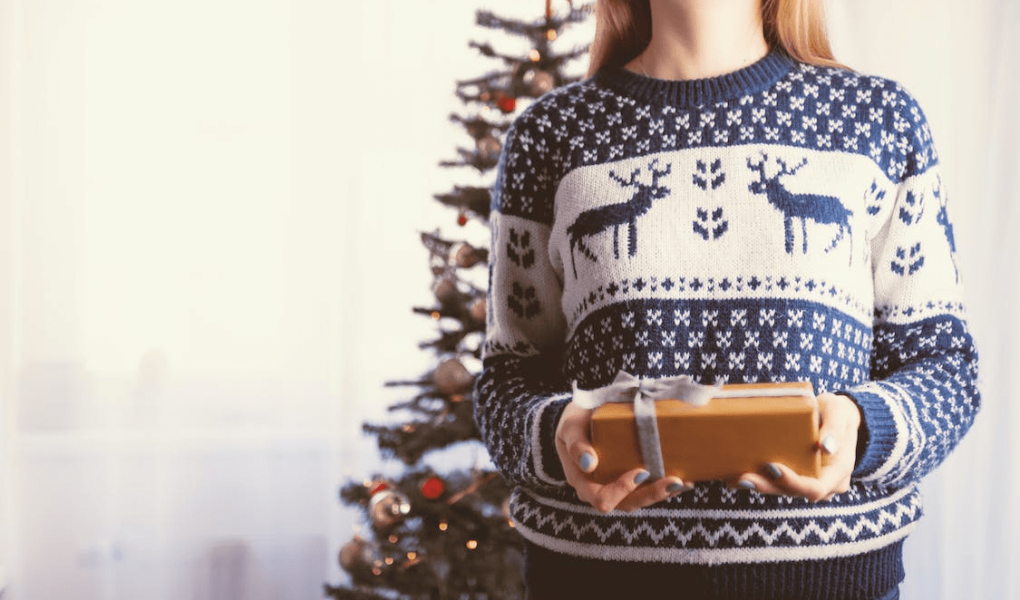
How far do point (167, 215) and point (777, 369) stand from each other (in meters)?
2.28

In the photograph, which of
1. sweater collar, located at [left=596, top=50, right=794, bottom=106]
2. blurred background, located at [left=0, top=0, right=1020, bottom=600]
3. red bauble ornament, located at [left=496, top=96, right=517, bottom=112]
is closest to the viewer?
sweater collar, located at [left=596, top=50, right=794, bottom=106]

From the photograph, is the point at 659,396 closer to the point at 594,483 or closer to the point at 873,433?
the point at 594,483

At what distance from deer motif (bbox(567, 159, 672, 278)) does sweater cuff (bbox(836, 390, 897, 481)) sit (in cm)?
27

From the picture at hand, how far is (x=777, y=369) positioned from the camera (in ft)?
2.94

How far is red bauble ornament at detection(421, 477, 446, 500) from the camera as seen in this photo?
7.16 feet

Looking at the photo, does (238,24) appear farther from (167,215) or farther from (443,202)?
(443,202)

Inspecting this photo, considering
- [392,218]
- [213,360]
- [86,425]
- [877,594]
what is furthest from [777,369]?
[86,425]

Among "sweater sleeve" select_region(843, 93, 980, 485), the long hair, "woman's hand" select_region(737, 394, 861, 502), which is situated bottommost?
"woman's hand" select_region(737, 394, 861, 502)

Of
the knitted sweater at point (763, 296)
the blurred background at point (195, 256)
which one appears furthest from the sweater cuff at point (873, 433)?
the blurred background at point (195, 256)

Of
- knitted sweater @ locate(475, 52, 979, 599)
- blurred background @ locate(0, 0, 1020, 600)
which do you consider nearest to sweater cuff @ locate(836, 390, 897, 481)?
knitted sweater @ locate(475, 52, 979, 599)

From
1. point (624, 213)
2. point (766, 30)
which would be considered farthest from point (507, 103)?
point (624, 213)

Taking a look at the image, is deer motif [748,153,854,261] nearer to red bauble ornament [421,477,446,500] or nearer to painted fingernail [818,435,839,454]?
painted fingernail [818,435,839,454]

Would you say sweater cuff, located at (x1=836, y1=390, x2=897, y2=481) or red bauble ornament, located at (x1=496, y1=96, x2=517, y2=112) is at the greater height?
red bauble ornament, located at (x1=496, y1=96, x2=517, y2=112)

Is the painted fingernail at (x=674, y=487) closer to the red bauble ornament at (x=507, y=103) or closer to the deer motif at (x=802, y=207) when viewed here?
the deer motif at (x=802, y=207)
